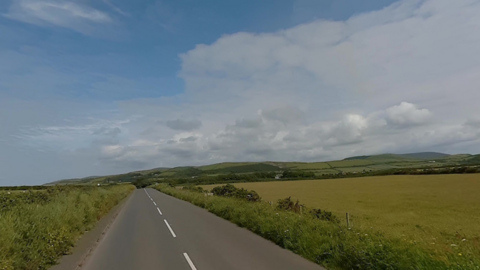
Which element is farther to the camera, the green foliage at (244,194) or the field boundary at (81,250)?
the green foliage at (244,194)

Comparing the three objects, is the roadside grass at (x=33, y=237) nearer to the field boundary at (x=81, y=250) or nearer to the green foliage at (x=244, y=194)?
the field boundary at (x=81, y=250)

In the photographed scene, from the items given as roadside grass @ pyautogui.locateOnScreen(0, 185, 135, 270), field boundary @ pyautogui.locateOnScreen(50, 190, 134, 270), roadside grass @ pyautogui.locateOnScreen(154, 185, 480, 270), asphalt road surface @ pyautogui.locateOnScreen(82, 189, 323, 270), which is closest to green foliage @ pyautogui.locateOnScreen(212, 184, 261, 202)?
asphalt road surface @ pyautogui.locateOnScreen(82, 189, 323, 270)

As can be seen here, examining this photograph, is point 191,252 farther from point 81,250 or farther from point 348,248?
point 348,248

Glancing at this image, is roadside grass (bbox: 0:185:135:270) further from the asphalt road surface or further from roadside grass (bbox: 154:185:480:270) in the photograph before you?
roadside grass (bbox: 154:185:480:270)

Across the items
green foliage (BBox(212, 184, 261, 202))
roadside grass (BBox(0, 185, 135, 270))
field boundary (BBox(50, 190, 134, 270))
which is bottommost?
field boundary (BBox(50, 190, 134, 270))

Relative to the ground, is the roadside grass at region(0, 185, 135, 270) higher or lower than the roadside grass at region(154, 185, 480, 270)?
higher

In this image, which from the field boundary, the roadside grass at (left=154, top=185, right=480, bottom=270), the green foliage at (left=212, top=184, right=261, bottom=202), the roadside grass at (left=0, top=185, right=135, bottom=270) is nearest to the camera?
the roadside grass at (left=154, top=185, right=480, bottom=270)

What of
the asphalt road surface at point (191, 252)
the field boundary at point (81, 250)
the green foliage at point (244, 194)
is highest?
the green foliage at point (244, 194)

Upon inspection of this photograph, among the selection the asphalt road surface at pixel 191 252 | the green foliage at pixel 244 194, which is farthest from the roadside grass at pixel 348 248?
the green foliage at pixel 244 194

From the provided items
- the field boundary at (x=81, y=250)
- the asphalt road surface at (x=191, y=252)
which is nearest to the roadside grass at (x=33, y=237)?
the field boundary at (x=81, y=250)

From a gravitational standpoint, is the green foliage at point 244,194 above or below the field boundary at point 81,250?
above

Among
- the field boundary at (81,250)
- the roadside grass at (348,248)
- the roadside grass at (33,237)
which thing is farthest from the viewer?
the field boundary at (81,250)

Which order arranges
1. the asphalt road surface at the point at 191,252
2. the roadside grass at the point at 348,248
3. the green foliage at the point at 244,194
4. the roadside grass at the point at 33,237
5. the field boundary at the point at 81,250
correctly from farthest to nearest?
1. the green foliage at the point at 244,194
2. the field boundary at the point at 81,250
3. the asphalt road surface at the point at 191,252
4. the roadside grass at the point at 33,237
5. the roadside grass at the point at 348,248

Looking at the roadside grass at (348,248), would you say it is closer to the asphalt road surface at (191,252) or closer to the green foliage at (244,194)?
the asphalt road surface at (191,252)
